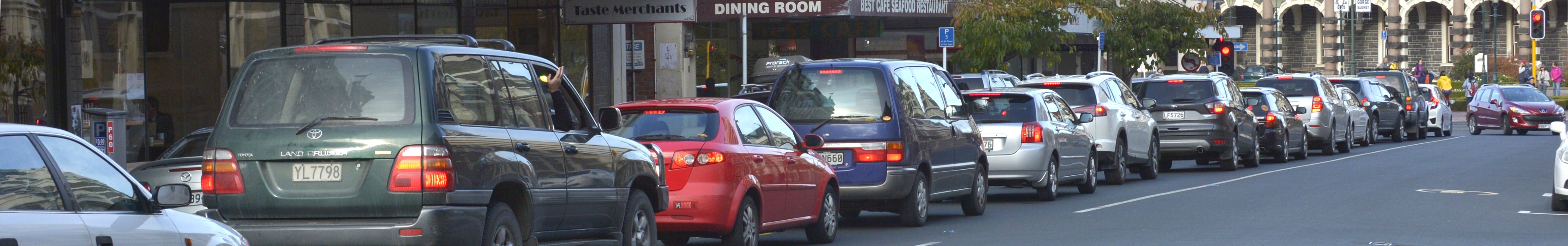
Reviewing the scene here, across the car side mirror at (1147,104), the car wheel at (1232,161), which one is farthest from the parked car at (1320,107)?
the car side mirror at (1147,104)

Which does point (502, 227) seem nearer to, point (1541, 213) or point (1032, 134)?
point (1032, 134)

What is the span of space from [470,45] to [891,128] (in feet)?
14.4

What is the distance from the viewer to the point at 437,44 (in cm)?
762

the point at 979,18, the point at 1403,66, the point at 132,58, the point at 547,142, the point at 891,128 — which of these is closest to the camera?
the point at 547,142

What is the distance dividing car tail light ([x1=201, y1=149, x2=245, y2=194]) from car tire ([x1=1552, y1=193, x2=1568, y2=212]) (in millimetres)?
10409

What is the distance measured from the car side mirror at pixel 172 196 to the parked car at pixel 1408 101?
29.3 meters

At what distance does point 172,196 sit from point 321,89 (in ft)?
4.59

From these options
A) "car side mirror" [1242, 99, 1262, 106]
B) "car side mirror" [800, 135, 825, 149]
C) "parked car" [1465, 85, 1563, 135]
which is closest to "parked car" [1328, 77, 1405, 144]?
"parked car" [1465, 85, 1563, 135]

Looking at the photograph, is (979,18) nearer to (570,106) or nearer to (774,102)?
(774,102)

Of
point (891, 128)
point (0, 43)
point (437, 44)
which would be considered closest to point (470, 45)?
point (437, 44)

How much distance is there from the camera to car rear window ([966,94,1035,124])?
15062 millimetres

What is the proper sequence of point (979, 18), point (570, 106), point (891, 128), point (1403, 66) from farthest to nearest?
point (1403, 66) → point (979, 18) → point (891, 128) → point (570, 106)

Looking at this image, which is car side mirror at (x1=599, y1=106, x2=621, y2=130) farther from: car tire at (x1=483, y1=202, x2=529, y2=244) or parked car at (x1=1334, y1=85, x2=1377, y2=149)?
parked car at (x1=1334, y1=85, x2=1377, y2=149)

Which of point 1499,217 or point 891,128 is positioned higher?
point 891,128
